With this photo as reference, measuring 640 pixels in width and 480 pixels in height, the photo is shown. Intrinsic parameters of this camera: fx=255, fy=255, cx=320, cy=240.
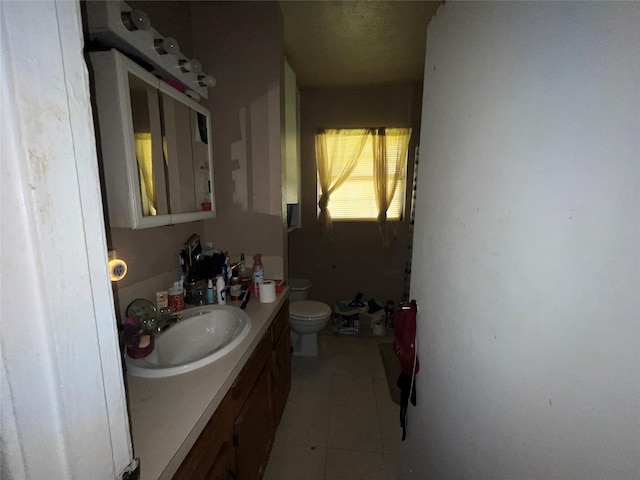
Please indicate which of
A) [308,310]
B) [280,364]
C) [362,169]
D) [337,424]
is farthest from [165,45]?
[337,424]

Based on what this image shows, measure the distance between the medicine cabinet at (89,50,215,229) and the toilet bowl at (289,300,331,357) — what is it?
3.89ft

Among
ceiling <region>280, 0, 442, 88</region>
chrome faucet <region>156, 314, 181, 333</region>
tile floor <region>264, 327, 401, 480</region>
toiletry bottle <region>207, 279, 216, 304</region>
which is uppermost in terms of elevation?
ceiling <region>280, 0, 442, 88</region>

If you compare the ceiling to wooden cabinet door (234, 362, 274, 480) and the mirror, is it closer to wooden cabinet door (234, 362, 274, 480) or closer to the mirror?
the mirror

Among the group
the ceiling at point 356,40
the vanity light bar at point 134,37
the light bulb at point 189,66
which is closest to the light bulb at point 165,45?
the vanity light bar at point 134,37

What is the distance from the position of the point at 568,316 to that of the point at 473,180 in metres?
0.37

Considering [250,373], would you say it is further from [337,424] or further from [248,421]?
[337,424]

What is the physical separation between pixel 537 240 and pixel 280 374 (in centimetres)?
151

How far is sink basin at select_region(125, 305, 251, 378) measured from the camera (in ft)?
2.75

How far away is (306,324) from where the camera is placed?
214 centimetres

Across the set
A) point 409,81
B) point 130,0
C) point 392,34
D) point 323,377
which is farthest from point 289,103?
point 323,377

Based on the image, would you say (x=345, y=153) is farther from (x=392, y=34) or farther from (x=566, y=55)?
(x=566, y=55)

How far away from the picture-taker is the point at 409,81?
256cm

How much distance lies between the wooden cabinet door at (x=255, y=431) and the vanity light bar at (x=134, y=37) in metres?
1.42

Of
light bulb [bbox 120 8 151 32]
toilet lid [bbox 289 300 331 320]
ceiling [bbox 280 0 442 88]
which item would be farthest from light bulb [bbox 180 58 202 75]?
toilet lid [bbox 289 300 331 320]
